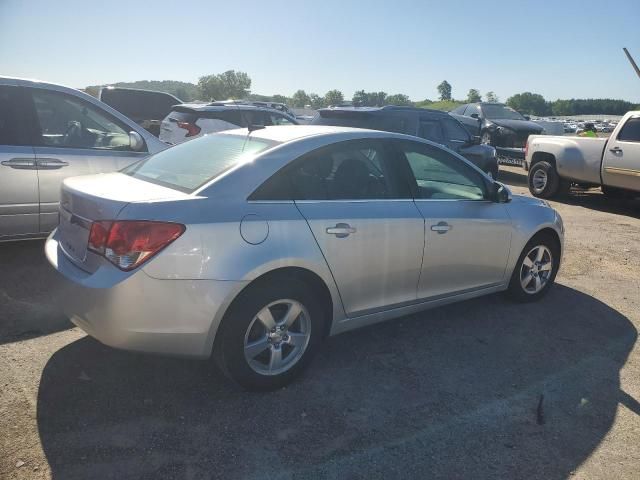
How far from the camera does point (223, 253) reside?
2.78 m

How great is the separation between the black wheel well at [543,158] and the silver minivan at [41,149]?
27.5 ft

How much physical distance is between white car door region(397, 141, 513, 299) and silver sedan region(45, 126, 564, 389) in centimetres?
1

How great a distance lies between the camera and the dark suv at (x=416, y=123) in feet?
27.5

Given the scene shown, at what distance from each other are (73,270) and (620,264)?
5984 mm

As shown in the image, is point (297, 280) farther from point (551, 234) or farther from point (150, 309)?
point (551, 234)

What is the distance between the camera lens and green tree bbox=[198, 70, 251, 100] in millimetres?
134125

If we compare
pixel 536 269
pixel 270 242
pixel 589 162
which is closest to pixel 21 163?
pixel 270 242

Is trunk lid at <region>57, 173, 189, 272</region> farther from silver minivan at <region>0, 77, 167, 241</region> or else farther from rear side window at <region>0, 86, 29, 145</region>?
rear side window at <region>0, 86, 29, 145</region>

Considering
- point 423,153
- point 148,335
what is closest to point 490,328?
Answer: point 423,153

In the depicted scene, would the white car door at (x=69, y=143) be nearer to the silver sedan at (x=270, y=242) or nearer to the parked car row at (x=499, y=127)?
the silver sedan at (x=270, y=242)

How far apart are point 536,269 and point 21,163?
4.80 meters

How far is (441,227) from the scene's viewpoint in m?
3.79

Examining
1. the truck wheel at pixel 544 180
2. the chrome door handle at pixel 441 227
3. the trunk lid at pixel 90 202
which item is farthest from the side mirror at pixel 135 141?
the truck wheel at pixel 544 180

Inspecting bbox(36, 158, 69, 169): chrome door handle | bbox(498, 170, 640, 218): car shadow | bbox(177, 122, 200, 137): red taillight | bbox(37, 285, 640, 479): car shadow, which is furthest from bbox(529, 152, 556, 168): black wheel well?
bbox(36, 158, 69, 169): chrome door handle
